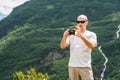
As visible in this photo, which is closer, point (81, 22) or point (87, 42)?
point (87, 42)

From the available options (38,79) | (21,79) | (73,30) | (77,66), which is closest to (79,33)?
(73,30)

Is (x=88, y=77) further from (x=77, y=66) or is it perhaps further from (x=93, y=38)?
(x=93, y=38)

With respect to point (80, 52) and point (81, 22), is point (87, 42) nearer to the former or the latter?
point (80, 52)

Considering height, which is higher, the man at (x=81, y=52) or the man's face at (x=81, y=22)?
the man's face at (x=81, y=22)

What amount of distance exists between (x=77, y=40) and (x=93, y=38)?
58 cm

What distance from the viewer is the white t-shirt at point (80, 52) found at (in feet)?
44.8

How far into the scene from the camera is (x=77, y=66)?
13672 mm

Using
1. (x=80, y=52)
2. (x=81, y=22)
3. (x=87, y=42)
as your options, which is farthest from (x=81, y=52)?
(x=81, y=22)

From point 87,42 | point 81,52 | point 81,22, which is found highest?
point 81,22

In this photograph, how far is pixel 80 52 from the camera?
1372cm

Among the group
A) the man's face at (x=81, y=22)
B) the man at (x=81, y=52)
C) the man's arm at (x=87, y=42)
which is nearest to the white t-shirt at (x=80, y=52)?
the man at (x=81, y=52)

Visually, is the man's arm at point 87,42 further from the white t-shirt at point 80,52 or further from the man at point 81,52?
the white t-shirt at point 80,52

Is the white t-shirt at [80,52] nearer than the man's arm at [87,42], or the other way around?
the man's arm at [87,42]

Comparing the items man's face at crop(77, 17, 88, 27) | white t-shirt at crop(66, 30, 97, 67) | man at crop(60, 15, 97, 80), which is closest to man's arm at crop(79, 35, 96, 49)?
man at crop(60, 15, 97, 80)
